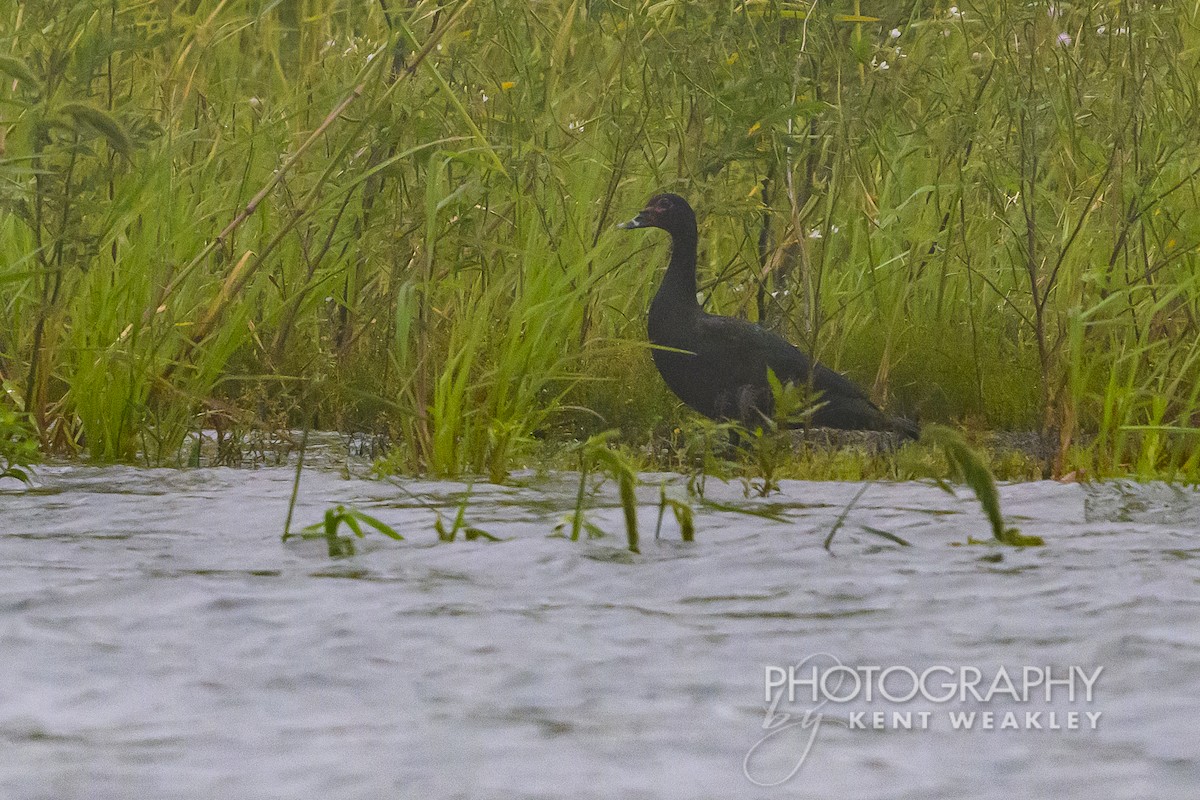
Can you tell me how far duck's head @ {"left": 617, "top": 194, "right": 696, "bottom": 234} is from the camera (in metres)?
5.82

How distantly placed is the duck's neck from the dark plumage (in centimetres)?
1

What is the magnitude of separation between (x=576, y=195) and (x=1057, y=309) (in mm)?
1569

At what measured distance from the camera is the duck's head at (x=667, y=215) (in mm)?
5820

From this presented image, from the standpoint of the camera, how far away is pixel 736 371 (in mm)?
5520

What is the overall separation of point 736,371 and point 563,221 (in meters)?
0.73

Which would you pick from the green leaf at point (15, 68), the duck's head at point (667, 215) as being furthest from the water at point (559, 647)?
the duck's head at point (667, 215)

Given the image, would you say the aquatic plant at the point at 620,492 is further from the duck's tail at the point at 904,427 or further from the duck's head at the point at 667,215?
the duck's head at the point at 667,215

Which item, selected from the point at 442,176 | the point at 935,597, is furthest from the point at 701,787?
the point at 442,176

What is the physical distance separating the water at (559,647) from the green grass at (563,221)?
79 cm

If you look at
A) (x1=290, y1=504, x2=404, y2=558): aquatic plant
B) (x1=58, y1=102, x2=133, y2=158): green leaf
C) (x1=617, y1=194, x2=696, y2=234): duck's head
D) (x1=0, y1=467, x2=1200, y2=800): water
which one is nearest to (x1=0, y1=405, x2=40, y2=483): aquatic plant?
(x1=0, y1=467, x2=1200, y2=800): water

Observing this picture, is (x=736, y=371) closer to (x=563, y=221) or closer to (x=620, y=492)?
(x=563, y=221)

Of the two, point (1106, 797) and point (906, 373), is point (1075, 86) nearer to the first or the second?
point (906, 373)

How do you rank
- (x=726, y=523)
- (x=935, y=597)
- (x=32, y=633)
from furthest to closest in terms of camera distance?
(x=726, y=523) < (x=935, y=597) < (x=32, y=633)

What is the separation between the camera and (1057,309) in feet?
17.8
